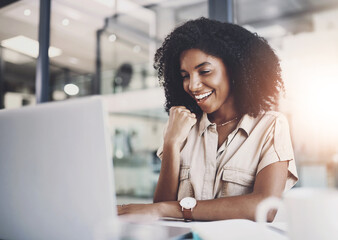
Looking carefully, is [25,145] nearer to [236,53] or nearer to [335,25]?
[236,53]

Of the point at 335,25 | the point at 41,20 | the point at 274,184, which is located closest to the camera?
the point at 274,184

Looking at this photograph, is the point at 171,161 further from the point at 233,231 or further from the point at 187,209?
the point at 233,231

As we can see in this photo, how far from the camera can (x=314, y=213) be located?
0.54 meters

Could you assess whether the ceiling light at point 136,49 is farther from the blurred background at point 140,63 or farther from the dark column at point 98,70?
the dark column at point 98,70

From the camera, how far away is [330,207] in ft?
1.75

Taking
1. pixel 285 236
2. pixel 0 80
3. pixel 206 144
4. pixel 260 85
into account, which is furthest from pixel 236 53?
pixel 0 80

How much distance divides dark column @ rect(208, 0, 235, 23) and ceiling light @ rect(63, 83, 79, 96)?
2.97 metres

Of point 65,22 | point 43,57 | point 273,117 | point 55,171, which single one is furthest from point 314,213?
point 65,22

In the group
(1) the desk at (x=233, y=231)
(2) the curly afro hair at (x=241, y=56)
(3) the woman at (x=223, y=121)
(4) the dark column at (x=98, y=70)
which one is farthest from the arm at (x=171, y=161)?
(4) the dark column at (x=98, y=70)

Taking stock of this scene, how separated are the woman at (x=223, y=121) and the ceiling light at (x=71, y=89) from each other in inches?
126

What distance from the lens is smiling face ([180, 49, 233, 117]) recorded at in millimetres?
1587

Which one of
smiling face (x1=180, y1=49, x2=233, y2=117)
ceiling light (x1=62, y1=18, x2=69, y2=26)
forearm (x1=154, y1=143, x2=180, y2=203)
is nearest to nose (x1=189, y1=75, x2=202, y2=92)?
smiling face (x1=180, y1=49, x2=233, y2=117)

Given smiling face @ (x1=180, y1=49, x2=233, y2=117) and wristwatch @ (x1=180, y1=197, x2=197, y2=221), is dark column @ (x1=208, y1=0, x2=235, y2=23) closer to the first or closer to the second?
smiling face @ (x1=180, y1=49, x2=233, y2=117)

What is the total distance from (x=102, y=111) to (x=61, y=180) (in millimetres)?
172
